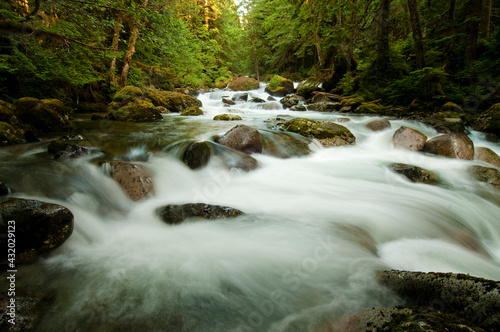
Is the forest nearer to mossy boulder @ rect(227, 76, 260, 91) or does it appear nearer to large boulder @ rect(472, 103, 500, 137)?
large boulder @ rect(472, 103, 500, 137)

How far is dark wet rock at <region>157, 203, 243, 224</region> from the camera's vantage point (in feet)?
9.62

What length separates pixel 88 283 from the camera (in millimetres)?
1912

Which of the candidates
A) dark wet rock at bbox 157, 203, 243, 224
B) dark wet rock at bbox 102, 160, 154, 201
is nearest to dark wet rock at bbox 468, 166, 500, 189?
dark wet rock at bbox 157, 203, 243, 224

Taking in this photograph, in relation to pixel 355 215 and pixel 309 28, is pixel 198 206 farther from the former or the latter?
pixel 309 28

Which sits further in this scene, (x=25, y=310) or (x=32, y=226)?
(x=32, y=226)

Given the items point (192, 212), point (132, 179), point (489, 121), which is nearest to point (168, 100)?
point (132, 179)

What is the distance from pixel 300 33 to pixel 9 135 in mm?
12859

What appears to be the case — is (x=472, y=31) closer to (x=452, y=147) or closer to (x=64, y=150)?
(x=452, y=147)

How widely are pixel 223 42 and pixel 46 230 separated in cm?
3187

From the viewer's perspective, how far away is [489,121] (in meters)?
6.68

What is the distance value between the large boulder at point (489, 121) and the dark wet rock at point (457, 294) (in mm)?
8226

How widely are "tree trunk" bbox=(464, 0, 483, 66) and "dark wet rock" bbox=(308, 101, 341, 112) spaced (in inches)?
212

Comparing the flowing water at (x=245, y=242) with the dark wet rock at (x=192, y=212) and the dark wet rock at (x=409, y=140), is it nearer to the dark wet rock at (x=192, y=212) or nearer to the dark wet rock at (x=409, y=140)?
the dark wet rock at (x=192, y=212)

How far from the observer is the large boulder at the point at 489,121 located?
653 centimetres
